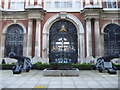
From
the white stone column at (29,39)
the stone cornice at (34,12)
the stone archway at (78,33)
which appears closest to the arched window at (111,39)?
the stone archway at (78,33)

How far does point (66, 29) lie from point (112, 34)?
663cm

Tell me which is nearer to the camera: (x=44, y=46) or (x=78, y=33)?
(x=44, y=46)

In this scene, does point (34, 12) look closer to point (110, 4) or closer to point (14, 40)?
point (14, 40)

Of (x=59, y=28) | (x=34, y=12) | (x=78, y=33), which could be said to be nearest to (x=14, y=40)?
→ (x=34, y=12)

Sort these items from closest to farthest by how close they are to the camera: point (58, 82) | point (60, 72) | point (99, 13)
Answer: point (58, 82) < point (60, 72) < point (99, 13)

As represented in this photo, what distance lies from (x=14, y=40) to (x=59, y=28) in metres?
6.73

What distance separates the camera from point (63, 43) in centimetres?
2188

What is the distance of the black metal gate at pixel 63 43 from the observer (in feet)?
71.5

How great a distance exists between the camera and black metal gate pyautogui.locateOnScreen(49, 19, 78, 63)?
71.5 feet

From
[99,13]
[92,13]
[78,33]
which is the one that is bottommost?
[78,33]

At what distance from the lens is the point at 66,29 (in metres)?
22.2

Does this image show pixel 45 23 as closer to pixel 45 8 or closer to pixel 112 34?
pixel 45 8

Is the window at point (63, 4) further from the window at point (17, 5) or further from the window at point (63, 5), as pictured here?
the window at point (17, 5)

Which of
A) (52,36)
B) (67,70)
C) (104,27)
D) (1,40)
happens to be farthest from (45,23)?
(67,70)
